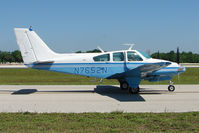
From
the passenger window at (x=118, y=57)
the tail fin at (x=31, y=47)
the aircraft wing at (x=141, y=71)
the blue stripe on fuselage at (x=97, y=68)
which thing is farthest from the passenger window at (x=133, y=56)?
the tail fin at (x=31, y=47)

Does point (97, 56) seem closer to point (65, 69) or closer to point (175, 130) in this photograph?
point (65, 69)

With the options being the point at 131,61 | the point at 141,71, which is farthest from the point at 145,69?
the point at 131,61

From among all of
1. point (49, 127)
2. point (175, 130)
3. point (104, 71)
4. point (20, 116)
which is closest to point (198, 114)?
point (175, 130)

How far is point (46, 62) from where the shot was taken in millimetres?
12320

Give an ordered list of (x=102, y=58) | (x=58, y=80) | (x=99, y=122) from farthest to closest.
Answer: (x=58, y=80) → (x=102, y=58) → (x=99, y=122)

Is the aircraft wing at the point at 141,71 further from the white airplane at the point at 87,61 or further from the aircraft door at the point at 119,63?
the aircraft door at the point at 119,63

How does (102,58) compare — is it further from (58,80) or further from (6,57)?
(6,57)

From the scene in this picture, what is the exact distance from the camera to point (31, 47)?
12422 mm

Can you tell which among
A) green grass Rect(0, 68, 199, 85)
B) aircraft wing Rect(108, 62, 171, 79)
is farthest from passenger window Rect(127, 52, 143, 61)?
green grass Rect(0, 68, 199, 85)

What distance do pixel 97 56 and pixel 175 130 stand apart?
25.5 ft

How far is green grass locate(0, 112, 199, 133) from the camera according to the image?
5562mm

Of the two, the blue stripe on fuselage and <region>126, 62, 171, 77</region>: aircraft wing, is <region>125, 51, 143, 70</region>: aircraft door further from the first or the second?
<region>126, 62, 171, 77</region>: aircraft wing

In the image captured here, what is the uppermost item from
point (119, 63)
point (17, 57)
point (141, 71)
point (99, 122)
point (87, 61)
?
point (17, 57)

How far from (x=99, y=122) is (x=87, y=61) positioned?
6737 mm
